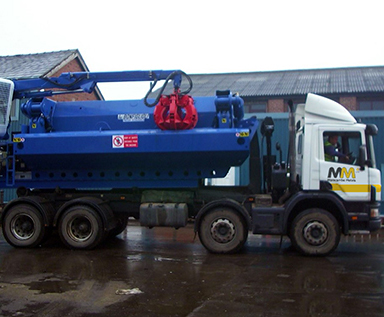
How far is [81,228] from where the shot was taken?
9641mm

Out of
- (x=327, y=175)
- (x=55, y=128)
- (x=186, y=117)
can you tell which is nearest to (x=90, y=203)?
(x=55, y=128)

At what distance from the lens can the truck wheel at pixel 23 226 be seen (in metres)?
9.77


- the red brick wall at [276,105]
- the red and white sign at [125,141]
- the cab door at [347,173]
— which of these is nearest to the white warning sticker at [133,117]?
the red and white sign at [125,141]

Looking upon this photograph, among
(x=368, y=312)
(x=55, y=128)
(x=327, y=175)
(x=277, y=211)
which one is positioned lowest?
(x=368, y=312)

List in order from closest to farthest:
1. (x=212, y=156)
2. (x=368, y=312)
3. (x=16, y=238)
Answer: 1. (x=368, y=312)
2. (x=212, y=156)
3. (x=16, y=238)

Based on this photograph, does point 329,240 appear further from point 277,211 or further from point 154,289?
point 154,289

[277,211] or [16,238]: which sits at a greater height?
[277,211]

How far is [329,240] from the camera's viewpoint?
8.69m

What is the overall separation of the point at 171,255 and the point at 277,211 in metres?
2.32

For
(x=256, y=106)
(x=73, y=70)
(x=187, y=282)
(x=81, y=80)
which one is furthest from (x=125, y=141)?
(x=256, y=106)

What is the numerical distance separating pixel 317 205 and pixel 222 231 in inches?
78.3

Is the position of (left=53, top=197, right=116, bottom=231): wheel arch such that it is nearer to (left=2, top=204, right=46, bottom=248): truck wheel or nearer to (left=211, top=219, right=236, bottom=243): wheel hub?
(left=2, top=204, right=46, bottom=248): truck wheel

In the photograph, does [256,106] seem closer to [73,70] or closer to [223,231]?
[73,70]

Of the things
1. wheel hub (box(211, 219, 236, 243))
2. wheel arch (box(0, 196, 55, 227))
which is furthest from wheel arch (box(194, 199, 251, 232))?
wheel arch (box(0, 196, 55, 227))
